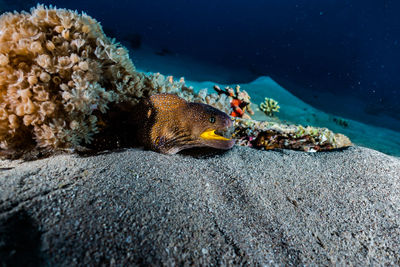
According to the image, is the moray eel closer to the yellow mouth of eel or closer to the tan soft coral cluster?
the yellow mouth of eel

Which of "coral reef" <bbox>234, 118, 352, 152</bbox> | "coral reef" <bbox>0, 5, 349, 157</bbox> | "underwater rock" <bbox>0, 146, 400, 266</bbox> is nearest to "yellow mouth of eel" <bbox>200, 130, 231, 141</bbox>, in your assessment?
"underwater rock" <bbox>0, 146, 400, 266</bbox>

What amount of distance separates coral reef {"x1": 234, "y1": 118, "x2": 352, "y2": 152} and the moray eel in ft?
4.17

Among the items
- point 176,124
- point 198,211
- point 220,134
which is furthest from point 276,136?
point 198,211

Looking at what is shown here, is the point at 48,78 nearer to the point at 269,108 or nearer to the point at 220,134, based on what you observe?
the point at 220,134

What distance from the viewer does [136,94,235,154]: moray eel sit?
260 centimetres

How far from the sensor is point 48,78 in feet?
7.54

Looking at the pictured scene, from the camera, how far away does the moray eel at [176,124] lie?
2.60 meters

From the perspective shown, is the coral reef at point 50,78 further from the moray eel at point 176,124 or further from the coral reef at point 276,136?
the coral reef at point 276,136

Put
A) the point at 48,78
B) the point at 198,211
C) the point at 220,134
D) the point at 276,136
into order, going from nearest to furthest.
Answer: the point at 198,211
the point at 48,78
the point at 220,134
the point at 276,136

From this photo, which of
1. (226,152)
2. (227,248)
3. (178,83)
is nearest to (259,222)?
(227,248)

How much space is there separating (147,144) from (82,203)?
4.43 feet

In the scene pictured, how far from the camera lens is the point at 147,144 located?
9.13 feet

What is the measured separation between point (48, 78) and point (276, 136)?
391 cm

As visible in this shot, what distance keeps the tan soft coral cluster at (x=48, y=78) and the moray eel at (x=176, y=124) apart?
0.66 metres
